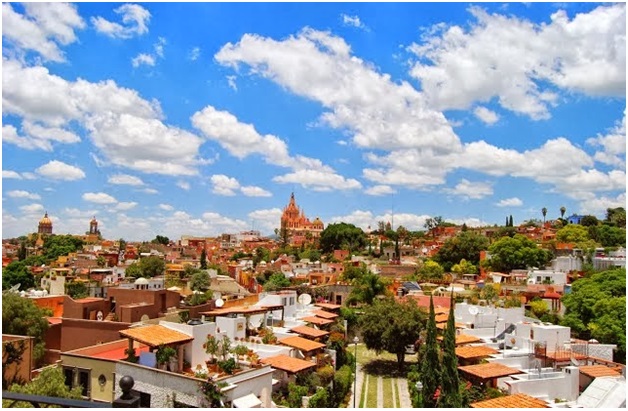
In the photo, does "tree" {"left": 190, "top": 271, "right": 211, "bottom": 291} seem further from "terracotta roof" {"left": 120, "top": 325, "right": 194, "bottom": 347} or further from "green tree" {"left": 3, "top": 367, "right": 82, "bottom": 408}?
"green tree" {"left": 3, "top": 367, "right": 82, "bottom": 408}

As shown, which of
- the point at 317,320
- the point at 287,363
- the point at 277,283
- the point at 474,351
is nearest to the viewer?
the point at 287,363

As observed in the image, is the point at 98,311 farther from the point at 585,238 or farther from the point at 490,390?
the point at 585,238

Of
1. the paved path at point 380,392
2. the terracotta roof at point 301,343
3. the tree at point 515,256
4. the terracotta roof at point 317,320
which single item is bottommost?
the paved path at point 380,392

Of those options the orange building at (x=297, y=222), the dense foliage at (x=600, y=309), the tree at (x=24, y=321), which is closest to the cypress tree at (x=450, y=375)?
the dense foliage at (x=600, y=309)

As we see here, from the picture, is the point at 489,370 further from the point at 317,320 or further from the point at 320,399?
the point at 317,320

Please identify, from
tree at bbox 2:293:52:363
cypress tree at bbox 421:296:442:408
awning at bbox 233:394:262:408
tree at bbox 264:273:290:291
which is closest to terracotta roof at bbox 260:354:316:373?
awning at bbox 233:394:262:408

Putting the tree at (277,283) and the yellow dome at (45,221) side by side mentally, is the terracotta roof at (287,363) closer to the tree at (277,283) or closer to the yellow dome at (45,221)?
the tree at (277,283)

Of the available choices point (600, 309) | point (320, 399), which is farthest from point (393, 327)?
point (600, 309)
